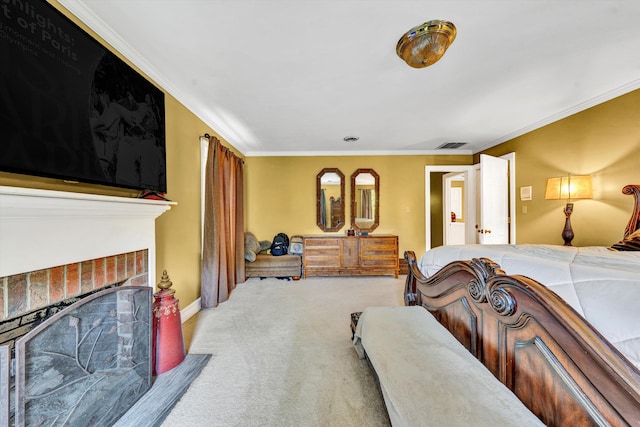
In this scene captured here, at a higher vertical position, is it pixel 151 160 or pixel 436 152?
pixel 436 152

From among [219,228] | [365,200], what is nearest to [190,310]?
[219,228]

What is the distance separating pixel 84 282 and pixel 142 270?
0.41 metres

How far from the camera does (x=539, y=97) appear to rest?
2.26 metres

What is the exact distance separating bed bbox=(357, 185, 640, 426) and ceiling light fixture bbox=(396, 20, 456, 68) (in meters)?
1.40

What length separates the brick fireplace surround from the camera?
2.93 ft

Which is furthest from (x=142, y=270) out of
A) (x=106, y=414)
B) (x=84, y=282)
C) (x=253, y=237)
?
(x=253, y=237)

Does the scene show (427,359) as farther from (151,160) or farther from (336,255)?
(336,255)

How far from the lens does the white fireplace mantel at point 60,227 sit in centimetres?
88

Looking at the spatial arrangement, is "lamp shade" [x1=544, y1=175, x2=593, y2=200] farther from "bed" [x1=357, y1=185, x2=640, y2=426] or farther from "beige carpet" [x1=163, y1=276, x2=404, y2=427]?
"beige carpet" [x1=163, y1=276, x2=404, y2=427]

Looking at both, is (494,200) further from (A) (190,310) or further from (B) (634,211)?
(A) (190,310)

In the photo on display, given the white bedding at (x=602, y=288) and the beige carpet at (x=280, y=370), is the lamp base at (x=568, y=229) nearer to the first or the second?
the white bedding at (x=602, y=288)

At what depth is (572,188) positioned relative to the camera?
2279mm

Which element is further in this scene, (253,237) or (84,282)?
(253,237)

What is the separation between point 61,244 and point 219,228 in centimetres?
167
